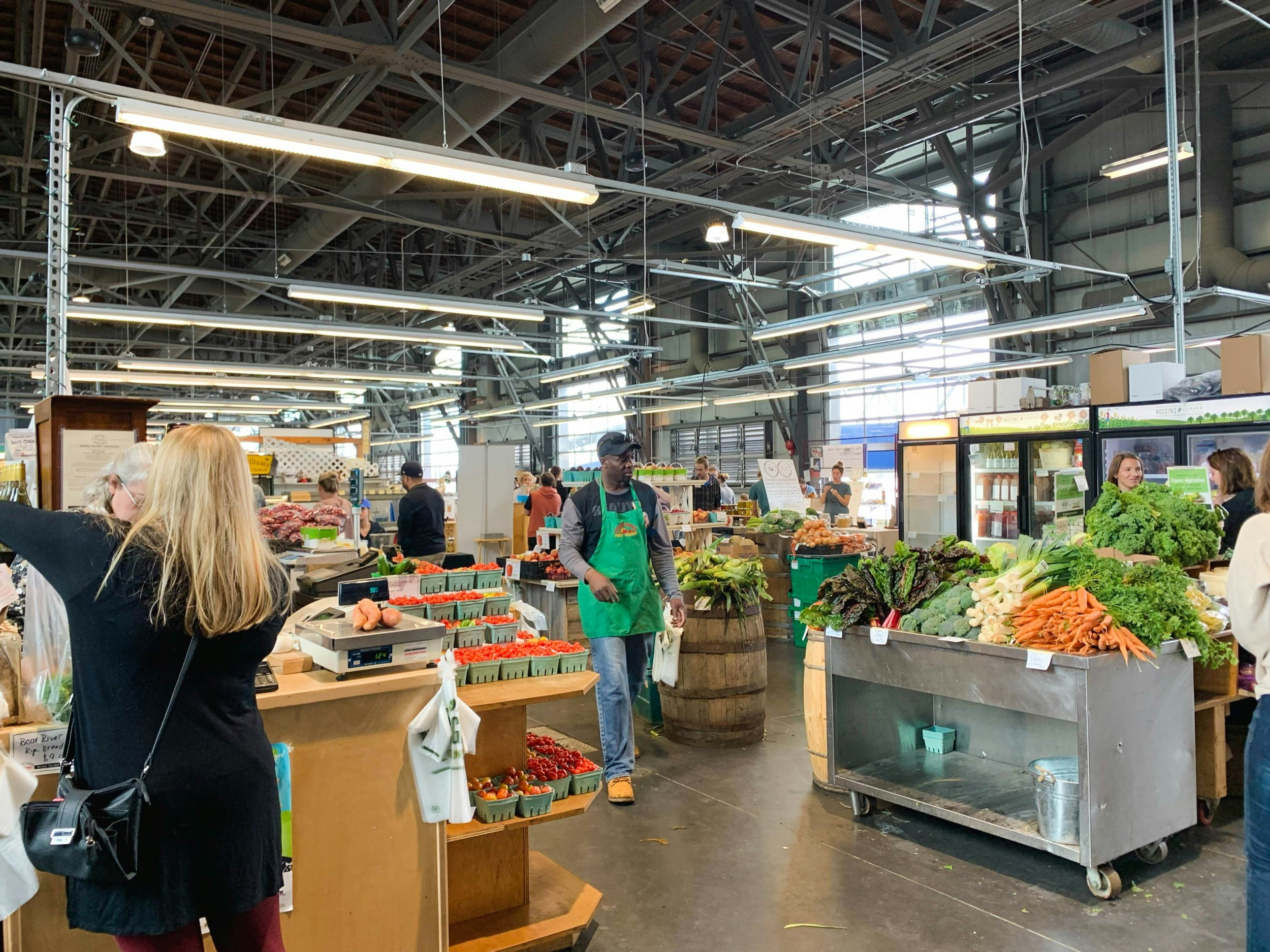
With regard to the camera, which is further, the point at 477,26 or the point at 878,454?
the point at 878,454

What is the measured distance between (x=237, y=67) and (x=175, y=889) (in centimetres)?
828

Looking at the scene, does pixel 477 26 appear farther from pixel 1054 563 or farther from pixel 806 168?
pixel 1054 563

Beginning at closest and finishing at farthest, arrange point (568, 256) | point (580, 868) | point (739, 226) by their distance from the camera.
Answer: point (580, 868) → point (739, 226) → point (568, 256)

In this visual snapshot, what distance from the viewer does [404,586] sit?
3.92 metres

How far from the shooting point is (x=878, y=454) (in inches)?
696

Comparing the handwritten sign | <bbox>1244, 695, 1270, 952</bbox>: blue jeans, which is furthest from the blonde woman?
<bbox>1244, 695, 1270, 952</bbox>: blue jeans

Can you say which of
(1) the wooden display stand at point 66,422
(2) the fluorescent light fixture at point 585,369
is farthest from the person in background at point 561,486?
(1) the wooden display stand at point 66,422

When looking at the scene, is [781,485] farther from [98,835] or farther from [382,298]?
[98,835]

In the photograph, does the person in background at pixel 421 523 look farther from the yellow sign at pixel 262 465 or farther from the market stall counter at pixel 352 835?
the market stall counter at pixel 352 835


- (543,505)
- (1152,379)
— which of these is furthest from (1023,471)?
(543,505)

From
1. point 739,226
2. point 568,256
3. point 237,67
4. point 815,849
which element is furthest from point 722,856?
point 568,256

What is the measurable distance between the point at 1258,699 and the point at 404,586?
3164mm

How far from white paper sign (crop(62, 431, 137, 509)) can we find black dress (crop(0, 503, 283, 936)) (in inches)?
64.6

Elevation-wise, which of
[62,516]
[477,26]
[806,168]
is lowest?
[62,516]
